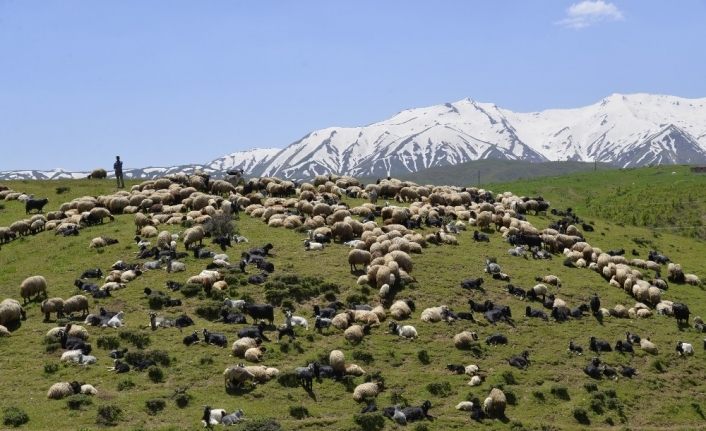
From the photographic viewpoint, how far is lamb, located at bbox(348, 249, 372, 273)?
41.2 m

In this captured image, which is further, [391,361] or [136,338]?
[136,338]

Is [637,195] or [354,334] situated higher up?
[637,195]

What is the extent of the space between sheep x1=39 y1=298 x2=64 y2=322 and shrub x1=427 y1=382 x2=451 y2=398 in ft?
63.4

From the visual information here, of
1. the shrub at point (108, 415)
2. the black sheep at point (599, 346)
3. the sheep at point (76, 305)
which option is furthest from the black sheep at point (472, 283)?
the shrub at point (108, 415)

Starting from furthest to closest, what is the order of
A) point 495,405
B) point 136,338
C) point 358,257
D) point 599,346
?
1. point 358,257
2. point 599,346
3. point 136,338
4. point 495,405

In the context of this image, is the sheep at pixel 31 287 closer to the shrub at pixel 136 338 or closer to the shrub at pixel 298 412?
the shrub at pixel 136 338

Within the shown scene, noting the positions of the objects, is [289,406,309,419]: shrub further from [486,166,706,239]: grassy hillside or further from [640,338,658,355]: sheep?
[486,166,706,239]: grassy hillside

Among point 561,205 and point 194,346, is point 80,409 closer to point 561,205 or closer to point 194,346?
point 194,346

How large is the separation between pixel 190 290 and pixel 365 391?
1386cm

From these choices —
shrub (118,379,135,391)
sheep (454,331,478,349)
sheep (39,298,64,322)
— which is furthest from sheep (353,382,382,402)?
sheep (39,298,64,322)

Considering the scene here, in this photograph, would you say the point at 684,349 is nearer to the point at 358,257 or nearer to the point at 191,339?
the point at 358,257

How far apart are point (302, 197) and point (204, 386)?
1352 inches

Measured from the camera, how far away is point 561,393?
29.0m

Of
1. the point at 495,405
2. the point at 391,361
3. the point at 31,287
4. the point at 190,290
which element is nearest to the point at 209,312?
the point at 190,290
